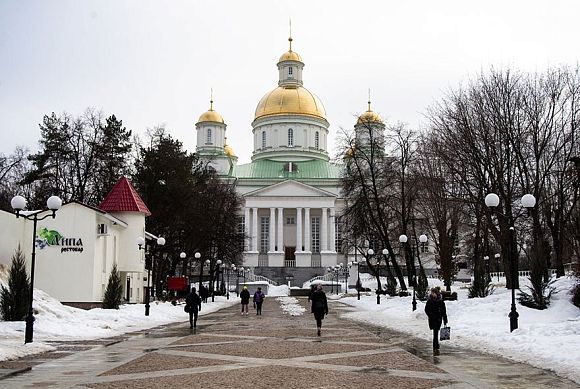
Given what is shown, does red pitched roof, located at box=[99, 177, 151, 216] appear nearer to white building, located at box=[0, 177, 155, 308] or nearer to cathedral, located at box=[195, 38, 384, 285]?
white building, located at box=[0, 177, 155, 308]

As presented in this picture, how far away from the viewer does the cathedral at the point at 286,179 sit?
296 feet

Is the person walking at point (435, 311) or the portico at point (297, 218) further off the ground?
the portico at point (297, 218)

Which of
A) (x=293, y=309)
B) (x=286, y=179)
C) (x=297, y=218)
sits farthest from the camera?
(x=286, y=179)

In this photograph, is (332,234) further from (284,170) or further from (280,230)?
(284,170)

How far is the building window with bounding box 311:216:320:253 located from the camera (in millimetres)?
93125

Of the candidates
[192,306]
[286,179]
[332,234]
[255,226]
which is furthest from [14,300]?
[286,179]

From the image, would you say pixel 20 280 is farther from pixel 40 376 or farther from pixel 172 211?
pixel 172 211

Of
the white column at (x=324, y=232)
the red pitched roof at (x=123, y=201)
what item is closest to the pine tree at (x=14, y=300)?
the red pitched roof at (x=123, y=201)

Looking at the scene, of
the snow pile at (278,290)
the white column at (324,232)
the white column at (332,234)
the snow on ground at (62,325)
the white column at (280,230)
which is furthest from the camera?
the white column at (332,234)

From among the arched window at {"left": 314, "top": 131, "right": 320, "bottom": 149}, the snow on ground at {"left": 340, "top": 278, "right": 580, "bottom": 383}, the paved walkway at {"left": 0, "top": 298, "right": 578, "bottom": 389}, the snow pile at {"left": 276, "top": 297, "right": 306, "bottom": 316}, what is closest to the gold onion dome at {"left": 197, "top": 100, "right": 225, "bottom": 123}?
the arched window at {"left": 314, "top": 131, "right": 320, "bottom": 149}

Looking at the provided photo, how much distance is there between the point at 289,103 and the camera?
320 feet

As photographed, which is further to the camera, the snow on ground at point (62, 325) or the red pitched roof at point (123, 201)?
the red pitched roof at point (123, 201)

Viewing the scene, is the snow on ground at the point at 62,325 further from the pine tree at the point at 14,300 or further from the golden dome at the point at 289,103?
the golden dome at the point at 289,103

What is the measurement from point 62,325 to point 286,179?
75.3 metres
